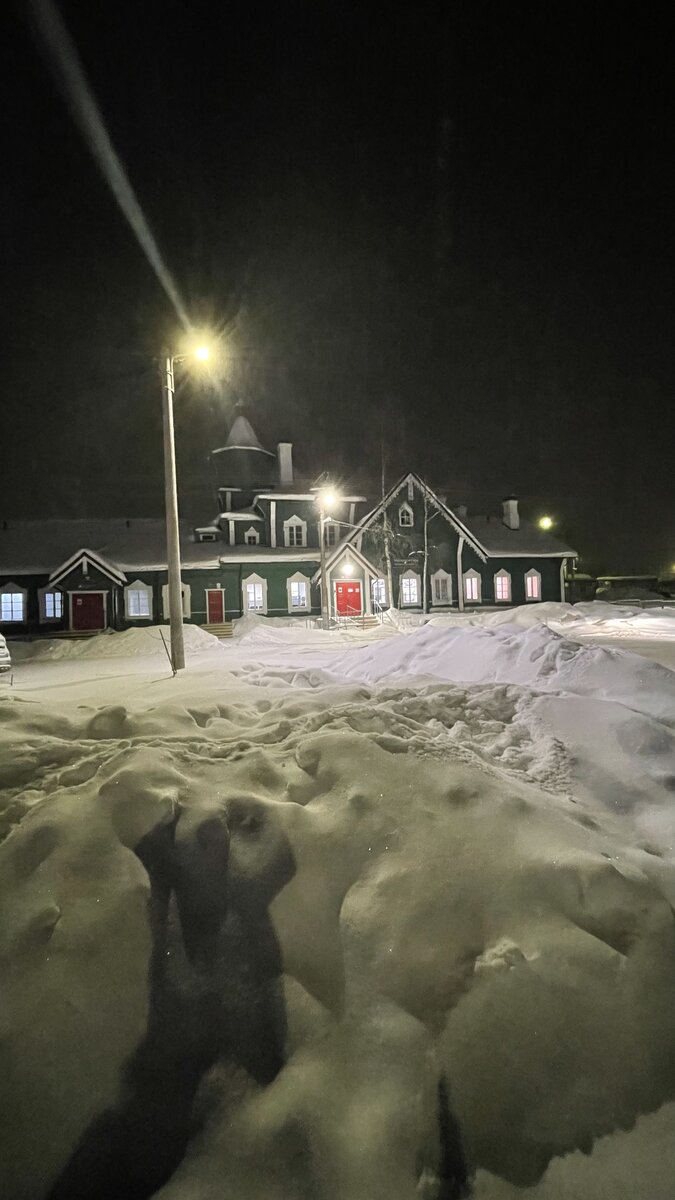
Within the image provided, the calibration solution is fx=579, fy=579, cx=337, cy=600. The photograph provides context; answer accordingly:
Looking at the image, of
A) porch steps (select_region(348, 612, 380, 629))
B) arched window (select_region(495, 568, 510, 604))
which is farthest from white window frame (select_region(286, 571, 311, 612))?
arched window (select_region(495, 568, 510, 604))

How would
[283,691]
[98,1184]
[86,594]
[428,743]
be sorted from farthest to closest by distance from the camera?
[86,594] < [283,691] < [428,743] < [98,1184]

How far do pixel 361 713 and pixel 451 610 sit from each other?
33.5m

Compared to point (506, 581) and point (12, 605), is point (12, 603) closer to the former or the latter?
point (12, 605)

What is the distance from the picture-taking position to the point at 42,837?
11.7 ft

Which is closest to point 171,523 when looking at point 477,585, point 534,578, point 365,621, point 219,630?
point 219,630

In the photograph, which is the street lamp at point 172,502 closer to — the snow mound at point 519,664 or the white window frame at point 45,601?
the snow mound at point 519,664

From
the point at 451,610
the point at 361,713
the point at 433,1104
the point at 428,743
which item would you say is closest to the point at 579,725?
the point at 428,743

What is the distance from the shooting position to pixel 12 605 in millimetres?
30281

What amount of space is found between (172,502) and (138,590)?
2130 centimetres

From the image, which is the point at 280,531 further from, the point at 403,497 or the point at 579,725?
the point at 579,725

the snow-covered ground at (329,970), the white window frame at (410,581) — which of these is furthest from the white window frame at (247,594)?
the snow-covered ground at (329,970)

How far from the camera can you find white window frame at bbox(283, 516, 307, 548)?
36.3 metres

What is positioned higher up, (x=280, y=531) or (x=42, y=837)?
(x=280, y=531)

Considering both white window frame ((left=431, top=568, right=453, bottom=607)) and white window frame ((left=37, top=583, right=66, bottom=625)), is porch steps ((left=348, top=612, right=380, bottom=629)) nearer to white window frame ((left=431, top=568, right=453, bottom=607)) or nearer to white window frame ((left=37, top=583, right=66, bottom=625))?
white window frame ((left=431, top=568, right=453, bottom=607))
